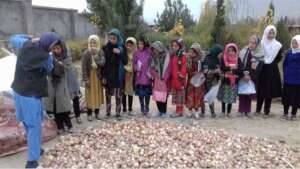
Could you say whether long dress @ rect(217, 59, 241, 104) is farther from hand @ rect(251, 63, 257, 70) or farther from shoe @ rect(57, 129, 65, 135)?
shoe @ rect(57, 129, 65, 135)

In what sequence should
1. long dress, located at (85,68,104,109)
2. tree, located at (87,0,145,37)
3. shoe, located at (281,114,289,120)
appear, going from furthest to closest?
tree, located at (87,0,145,37) < shoe, located at (281,114,289,120) < long dress, located at (85,68,104,109)

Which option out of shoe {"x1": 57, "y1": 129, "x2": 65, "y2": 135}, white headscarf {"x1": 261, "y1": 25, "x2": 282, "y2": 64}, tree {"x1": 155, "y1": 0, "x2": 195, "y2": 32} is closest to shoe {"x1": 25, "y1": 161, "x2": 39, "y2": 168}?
shoe {"x1": 57, "y1": 129, "x2": 65, "y2": 135}

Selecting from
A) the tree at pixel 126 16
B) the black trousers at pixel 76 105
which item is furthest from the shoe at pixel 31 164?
the tree at pixel 126 16

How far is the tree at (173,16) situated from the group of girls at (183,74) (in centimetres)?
1739

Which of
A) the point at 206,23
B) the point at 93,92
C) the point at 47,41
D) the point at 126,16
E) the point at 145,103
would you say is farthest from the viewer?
the point at 206,23

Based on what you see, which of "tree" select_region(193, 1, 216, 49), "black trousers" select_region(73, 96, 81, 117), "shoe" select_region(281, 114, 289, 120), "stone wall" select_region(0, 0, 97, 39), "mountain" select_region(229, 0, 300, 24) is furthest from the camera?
"mountain" select_region(229, 0, 300, 24)

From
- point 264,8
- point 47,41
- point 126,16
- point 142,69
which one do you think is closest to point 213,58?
point 142,69

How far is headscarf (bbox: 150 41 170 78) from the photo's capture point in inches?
265

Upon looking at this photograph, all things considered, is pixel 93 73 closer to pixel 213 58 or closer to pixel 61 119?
pixel 61 119

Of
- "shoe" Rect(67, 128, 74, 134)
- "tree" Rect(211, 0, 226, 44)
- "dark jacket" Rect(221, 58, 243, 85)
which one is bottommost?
"shoe" Rect(67, 128, 74, 134)

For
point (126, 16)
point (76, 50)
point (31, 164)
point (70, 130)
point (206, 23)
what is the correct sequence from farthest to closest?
point (206, 23)
point (76, 50)
point (126, 16)
point (70, 130)
point (31, 164)

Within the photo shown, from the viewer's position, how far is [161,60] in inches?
266

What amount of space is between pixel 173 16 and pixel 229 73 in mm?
18275

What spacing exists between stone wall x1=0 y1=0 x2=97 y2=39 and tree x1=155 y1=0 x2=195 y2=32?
15.7 feet
